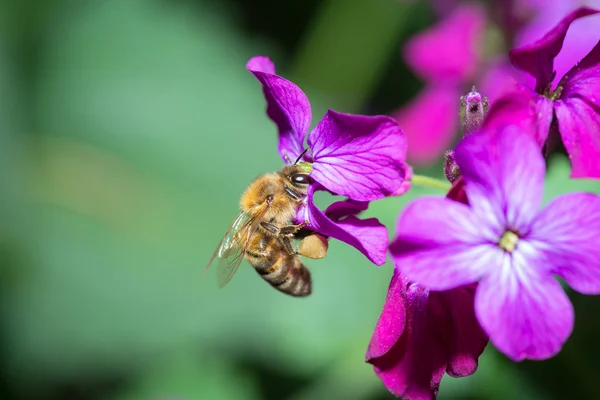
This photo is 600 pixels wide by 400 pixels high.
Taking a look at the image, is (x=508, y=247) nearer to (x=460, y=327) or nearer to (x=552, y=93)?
(x=460, y=327)

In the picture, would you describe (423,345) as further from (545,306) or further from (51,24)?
(51,24)

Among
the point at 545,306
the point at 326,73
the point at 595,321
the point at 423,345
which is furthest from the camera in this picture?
the point at 326,73

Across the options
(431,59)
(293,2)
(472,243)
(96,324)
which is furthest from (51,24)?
(472,243)

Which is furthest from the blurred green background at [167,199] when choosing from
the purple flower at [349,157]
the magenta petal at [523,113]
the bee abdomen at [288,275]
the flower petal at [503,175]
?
the flower petal at [503,175]

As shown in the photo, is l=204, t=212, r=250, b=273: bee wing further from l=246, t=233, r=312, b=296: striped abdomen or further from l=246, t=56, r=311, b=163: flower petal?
l=246, t=56, r=311, b=163: flower petal

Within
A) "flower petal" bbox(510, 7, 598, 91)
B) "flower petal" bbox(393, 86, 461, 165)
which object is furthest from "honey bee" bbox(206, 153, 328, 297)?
"flower petal" bbox(393, 86, 461, 165)

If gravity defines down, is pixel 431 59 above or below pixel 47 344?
above

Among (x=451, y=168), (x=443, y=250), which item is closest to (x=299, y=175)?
(x=451, y=168)
